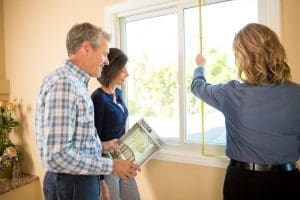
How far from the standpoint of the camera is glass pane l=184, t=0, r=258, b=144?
5.90ft

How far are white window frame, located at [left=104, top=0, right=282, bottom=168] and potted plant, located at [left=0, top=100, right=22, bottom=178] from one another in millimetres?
1309

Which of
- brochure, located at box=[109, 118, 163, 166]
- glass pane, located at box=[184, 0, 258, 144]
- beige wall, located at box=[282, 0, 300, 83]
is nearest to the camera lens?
beige wall, located at box=[282, 0, 300, 83]

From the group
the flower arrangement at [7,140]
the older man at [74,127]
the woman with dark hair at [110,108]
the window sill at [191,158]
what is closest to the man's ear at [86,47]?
the older man at [74,127]

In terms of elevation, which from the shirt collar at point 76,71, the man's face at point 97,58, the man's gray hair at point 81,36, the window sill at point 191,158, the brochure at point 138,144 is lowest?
the window sill at point 191,158

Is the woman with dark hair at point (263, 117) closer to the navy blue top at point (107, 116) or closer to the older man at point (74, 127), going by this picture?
the older man at point (74, 127)

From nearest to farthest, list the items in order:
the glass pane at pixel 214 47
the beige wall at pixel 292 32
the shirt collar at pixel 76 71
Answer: the shirt collar at pixel 76 71 < the beige wall at pixel 292 32 < the glass pane at pixel 214 47

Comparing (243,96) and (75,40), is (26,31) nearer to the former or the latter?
(75,40)

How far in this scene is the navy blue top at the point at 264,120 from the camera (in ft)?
3.94

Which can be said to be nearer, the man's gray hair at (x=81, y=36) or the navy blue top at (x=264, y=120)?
the navy blue top at (x=264, y=120)

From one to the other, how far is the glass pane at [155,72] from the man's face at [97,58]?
76 cm

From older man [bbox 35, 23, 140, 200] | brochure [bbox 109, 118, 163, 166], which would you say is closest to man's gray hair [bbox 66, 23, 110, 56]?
older man [bbox 35, 23, 140, 200]

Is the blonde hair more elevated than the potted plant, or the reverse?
the blonde hair

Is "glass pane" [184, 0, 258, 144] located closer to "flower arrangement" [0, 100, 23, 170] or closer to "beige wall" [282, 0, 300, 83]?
"beige wall" [282, 0, 300, 83]

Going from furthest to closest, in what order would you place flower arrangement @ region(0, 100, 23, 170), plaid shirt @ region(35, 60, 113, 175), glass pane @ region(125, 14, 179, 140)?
flower arrangement @ region(0, 100, 23, 170), glass pane @ region(125, 14, 179, 140), plaid shirt @ region(35, 60, 113, 175)
